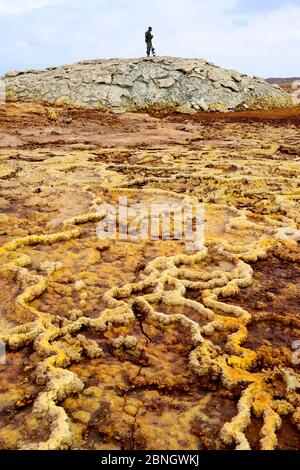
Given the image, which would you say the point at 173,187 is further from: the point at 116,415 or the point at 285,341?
the point at 116,415

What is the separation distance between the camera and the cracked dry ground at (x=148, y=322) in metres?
2.23

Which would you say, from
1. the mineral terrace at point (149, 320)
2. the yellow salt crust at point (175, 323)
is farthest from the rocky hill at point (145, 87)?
the yellow salt crust at point (175, 323)

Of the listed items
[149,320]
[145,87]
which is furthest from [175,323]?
[145,87]

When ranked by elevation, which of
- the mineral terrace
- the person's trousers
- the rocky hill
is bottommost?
the mineral terrace

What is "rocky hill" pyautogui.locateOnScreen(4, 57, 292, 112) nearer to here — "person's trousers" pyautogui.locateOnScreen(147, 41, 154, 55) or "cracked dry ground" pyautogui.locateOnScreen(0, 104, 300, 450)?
"person's trousers" pyautogui.locateOnScreen(147, 41, 154, 55)

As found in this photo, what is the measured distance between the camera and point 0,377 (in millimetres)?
2553

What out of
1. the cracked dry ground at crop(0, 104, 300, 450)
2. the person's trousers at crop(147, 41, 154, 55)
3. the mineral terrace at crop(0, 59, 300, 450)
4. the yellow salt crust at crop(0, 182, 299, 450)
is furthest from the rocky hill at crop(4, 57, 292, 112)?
the yellow salt crust at crop(0, 182, 299, 450)

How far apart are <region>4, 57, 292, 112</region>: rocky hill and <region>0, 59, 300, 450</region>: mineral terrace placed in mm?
15391

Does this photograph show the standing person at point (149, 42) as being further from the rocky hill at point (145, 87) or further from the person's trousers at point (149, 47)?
the rocky hill at point (145, 87)

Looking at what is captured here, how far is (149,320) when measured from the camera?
315cm

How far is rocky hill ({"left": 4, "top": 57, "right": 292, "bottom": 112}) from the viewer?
71.3ft

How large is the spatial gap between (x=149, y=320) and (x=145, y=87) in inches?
816

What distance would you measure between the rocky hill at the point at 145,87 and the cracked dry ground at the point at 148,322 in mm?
15605
